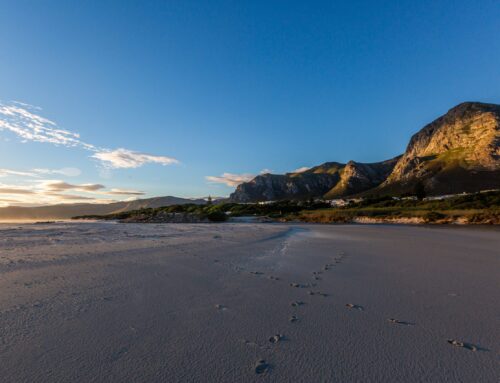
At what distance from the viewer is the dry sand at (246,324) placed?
8.93 feet

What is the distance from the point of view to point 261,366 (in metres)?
2.78

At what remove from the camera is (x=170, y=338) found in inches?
132

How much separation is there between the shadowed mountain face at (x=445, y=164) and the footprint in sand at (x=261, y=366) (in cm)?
12082

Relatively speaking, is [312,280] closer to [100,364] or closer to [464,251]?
[100,364]

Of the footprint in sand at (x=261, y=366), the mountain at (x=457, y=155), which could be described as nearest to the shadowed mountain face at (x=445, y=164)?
the mountain at (x=457, y=155)

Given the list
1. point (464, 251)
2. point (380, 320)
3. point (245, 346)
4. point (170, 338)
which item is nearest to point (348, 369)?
point (245, 346)

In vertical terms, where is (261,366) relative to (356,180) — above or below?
below

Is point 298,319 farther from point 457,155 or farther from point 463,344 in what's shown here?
point 457,155

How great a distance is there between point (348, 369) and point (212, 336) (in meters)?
1.58

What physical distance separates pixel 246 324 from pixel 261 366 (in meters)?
1.05

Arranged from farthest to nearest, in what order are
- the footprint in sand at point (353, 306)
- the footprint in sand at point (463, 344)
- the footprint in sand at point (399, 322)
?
the footprint in sand at point (353, 306) < the footprint in sand at point (399, 322) < the footprint in sand at point (463, 344)

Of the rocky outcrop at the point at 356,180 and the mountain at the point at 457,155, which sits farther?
the rocky outcrop at the point at 356,180

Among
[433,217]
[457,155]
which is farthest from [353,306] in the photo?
[457,155]

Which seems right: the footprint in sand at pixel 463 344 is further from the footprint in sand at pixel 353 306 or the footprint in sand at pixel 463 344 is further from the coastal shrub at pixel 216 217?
the coastal shrub at pixel 216 217
